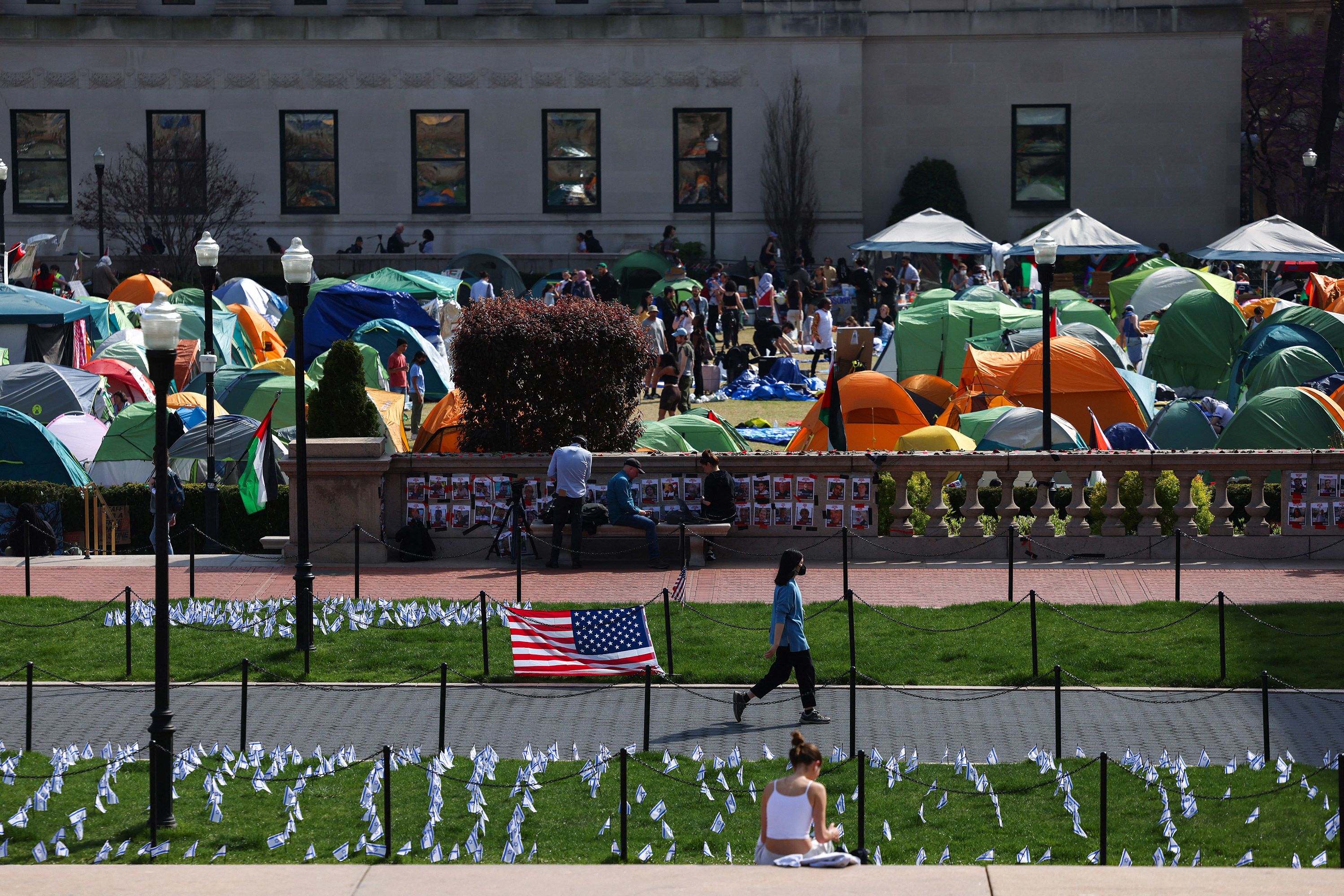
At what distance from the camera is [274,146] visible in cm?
5256

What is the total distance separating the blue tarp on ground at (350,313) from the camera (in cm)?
3747

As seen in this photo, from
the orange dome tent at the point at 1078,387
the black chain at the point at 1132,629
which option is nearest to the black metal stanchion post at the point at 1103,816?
the black chain at the point at 1132,629

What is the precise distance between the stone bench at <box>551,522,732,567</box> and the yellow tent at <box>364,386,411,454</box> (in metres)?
7.34

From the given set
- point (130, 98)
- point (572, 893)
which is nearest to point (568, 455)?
point (572, 893)

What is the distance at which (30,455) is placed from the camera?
23.4m

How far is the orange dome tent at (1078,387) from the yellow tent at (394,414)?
9.06 metres

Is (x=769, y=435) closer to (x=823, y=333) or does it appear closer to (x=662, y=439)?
(x=662, y=439)

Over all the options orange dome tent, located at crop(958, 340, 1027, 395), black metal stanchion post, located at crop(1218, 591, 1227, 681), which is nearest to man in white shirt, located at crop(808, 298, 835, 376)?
orange dome tent, located at crop(958, 340, 1027, 395)

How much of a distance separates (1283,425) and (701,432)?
290 inches

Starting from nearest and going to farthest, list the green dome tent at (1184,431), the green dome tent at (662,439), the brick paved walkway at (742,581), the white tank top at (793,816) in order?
the white tank top at (793,816)
the brick paved walkway at (742,581)
the green dome tent at (662,439)
the green dome tent at (1184,431)

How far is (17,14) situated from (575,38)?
1689cm

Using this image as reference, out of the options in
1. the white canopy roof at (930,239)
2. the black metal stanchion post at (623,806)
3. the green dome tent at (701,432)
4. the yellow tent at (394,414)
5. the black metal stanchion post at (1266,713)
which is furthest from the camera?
the white canopy roof at (930,239)

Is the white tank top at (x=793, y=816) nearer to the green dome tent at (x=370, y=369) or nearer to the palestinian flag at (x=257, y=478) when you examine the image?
the palestinian flag at (x=257, y=478)

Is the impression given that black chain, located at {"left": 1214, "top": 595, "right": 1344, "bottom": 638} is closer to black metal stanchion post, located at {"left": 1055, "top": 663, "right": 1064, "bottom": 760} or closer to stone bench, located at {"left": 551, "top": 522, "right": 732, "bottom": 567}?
black metal stanchion post, located at {"left": 1055, "top": 663, "right": 1064, "bottom": 760}
